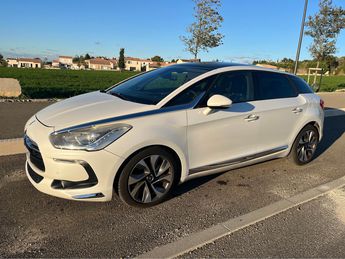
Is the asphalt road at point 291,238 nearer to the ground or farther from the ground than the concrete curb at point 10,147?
nearer to the ground

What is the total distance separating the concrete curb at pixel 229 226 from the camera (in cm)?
270

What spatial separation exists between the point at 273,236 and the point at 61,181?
2.12 m

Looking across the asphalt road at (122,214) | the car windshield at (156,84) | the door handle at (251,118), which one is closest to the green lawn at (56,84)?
the car windshield at (156,84)

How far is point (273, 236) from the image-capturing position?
2990mm

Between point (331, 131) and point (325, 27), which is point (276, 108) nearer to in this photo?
point (331, 131)

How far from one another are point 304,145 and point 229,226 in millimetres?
2588

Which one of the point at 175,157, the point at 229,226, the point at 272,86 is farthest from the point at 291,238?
the point at 272,86

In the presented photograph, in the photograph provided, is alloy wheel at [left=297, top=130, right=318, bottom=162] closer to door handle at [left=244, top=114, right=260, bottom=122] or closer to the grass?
door handle at [left=244, top=114, right=260, bottom=122]

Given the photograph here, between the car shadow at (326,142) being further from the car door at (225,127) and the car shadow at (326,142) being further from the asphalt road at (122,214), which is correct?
the car door at (225,127)

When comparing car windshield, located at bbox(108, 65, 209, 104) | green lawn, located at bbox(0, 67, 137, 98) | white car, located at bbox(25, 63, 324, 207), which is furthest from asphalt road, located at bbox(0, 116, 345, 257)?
green lawn, located at bbox(0, 67, 137, 98)

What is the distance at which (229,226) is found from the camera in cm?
313

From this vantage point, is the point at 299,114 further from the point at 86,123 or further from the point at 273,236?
the point at 86,123

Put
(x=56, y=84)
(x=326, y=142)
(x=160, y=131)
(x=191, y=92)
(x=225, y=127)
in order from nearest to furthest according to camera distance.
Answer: (x=160, y=131)
(x=191, y=92)
(x=225, y=127)
(x=326, y=142)
(x=56, y=84)

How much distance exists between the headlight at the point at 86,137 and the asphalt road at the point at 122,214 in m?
0.77
